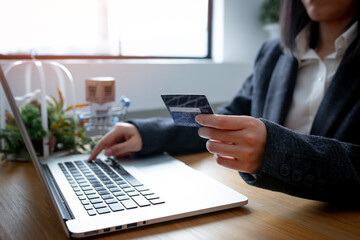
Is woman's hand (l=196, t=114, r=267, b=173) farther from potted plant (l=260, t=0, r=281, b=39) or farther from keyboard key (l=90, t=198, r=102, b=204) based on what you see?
potted plant (l=260, t=0, r=281, b=39)

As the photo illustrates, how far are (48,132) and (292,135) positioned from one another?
0.60 metres

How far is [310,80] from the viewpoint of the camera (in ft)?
3.21

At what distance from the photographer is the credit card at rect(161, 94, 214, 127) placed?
19.1 inches

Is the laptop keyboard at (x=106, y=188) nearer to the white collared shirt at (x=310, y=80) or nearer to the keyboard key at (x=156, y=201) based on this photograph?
the keyboard key at (x=156, y=201)

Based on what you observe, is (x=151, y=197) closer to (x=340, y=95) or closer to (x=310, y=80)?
(x=340, y=95)

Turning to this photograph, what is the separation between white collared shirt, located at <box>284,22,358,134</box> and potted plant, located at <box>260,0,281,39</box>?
0.96 m

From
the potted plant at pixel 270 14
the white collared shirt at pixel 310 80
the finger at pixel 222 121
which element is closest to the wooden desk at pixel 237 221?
the finger at pixel 222 121

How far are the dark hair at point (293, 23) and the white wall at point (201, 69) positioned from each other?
63 cm

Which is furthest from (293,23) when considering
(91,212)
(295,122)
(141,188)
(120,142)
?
(91,212)

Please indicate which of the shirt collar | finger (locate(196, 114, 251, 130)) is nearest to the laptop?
finger (locate(196, 114, 251, 130))

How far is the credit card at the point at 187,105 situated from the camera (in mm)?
486

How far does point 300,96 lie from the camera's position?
98 centimetres

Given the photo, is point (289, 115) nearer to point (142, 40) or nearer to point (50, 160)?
point (50, 160)

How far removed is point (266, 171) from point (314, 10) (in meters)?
Answer: 0.58
